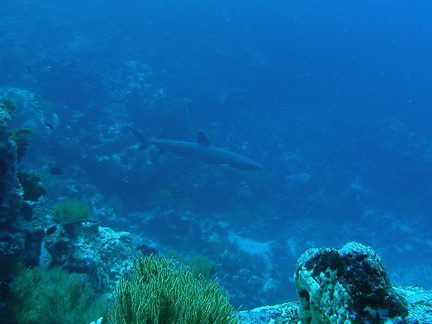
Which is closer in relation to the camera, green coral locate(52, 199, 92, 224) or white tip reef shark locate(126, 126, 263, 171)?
green coral locate(52, 199, 92, 224)

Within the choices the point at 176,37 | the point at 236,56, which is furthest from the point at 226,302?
the point at 176,37

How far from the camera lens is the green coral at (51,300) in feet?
14.3

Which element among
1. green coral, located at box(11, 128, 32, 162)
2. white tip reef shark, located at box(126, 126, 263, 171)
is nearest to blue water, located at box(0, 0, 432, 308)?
white tip reef shark, located at box(126, 126, 263, 171)

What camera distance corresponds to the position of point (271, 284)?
13.6 meters

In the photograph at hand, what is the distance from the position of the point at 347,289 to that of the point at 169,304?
125cm

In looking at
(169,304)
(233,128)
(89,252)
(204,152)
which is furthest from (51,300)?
(233,128)

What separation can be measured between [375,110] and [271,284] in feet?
82.6

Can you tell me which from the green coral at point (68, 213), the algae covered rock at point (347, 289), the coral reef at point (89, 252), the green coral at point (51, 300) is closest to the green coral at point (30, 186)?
the green coral at point (68, 213)

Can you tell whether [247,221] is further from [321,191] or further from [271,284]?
[321,191]

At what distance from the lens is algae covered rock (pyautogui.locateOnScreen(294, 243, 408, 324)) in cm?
168

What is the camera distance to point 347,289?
70.6 inches

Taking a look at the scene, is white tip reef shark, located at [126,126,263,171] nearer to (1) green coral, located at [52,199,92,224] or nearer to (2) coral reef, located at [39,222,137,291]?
(2) coral reef, located at [39,222,137,291]

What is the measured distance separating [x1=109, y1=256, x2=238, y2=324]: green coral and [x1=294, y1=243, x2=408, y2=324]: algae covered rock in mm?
653

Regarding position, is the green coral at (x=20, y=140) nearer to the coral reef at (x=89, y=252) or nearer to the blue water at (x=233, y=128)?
the coral reef at (x=89, y=252)
